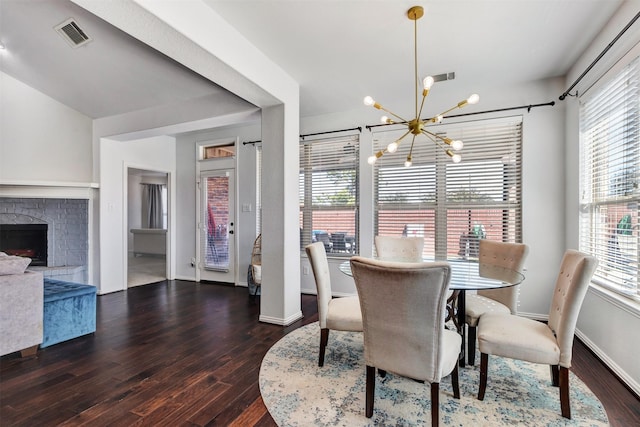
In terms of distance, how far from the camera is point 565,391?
1.71m

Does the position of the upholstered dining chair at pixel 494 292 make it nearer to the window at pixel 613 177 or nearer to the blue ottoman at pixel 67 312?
the window at pixel 613 177

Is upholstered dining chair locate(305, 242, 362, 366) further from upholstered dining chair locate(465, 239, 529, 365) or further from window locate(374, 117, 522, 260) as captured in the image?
window locate(374, 117, 522, 260)

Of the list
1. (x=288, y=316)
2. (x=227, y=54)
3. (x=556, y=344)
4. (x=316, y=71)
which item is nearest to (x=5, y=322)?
(x=288, y=316)

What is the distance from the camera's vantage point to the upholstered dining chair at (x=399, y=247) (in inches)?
124

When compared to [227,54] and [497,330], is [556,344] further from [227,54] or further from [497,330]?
[227,54]

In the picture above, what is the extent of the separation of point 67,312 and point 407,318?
3.01 m

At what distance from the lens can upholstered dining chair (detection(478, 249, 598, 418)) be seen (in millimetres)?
1677

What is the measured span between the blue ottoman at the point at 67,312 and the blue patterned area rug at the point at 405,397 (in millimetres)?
1838

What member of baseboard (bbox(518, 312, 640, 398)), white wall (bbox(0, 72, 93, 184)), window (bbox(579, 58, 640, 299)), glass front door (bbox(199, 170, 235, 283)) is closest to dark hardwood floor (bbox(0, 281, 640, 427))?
baseboard (bbox(518, 312, 640, 398))

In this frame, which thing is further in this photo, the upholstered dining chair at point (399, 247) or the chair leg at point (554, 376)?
the upholstered dining chair at point (399, 247)

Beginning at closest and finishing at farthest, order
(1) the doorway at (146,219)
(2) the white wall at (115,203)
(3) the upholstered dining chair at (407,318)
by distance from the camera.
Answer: (3) the upholstered dining chair at (407,318), (2) the white wall at (115,203), (1) the doorway at (146,219)

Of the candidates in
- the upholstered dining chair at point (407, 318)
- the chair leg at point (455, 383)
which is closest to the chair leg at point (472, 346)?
the chair leg at point (455, 383)

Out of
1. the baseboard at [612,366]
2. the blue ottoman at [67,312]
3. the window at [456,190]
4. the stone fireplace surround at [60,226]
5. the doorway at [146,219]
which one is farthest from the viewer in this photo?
the doorway at [146,219]

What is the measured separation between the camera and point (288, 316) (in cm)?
323
